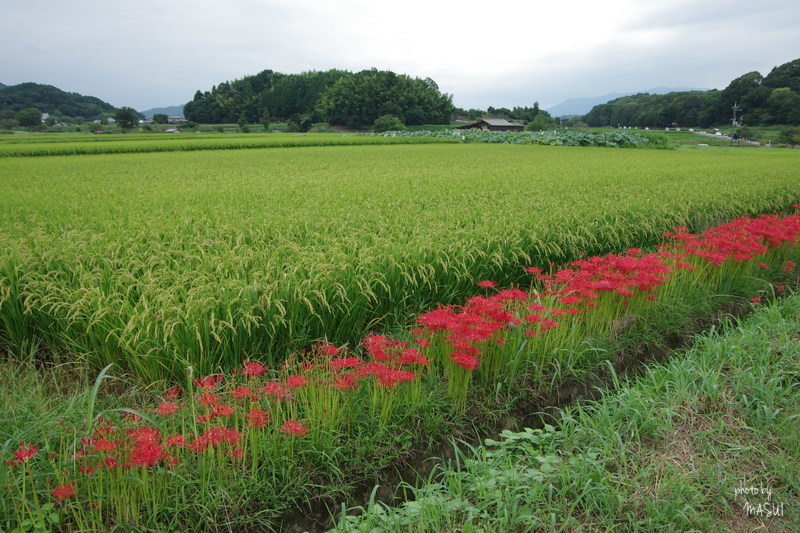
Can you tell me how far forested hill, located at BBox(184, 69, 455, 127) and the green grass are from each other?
218 ft

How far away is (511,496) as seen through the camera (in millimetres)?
2090

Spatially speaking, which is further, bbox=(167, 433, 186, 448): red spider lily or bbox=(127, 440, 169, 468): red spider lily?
bbox=(167, 433, 186, 448): red spider lily

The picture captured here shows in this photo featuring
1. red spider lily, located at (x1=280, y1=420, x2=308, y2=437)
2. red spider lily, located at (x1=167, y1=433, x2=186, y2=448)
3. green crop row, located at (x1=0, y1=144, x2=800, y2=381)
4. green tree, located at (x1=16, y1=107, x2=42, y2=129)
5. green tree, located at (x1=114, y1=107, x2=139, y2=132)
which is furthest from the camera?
green tree, located at (x1=114, y1=107, x2=139, y2=132)

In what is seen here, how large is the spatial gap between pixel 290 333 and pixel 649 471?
2.23 m

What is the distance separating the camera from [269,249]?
4215 mm

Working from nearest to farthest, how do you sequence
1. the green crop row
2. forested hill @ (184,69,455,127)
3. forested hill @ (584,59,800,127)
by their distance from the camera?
1. the green crop row
2. forested hill @ (584,59,800,127)
3. forested hill @ (184,69,455,127)

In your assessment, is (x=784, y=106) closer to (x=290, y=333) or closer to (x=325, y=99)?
(x=325, y=99)

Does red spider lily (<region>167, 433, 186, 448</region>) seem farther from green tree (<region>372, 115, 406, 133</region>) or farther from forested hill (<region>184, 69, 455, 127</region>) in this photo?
forested hill (<region>184, 69, 455, 127</region>)

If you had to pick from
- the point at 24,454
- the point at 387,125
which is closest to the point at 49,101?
the point at 387,125

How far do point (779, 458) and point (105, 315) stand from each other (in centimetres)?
404

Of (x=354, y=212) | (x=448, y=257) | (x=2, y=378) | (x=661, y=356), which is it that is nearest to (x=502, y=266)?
(x=448, y=257)

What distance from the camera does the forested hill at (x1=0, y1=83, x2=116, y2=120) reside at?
201 feet

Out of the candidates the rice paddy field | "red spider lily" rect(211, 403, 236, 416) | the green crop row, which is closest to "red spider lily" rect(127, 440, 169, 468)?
the rice paddy field

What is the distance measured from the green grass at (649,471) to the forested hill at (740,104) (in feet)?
230
